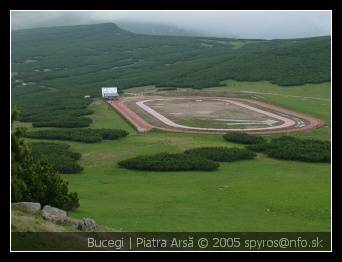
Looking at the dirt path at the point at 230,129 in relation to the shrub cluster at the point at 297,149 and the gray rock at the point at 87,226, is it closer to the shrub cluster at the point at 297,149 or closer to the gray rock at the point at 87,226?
the shrub cluster at the point at 297,149

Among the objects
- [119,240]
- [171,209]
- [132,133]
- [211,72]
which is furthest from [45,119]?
[211,72]

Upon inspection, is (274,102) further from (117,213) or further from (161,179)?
(117,213)

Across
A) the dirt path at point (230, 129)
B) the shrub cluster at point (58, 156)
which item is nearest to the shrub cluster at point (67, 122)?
the dirt path at point (230, 129)

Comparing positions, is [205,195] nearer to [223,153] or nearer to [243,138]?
[223,153]

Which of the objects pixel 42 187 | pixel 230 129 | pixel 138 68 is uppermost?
pixel 138 68
